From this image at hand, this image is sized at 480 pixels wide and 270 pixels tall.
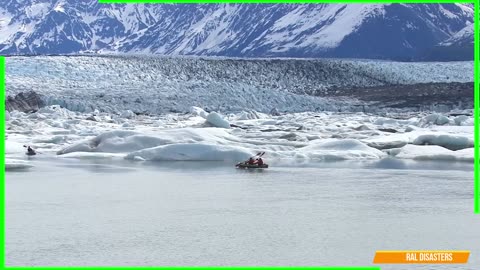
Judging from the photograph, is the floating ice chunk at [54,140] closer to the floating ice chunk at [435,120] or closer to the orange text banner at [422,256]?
the floating ice chunk at [435,120]

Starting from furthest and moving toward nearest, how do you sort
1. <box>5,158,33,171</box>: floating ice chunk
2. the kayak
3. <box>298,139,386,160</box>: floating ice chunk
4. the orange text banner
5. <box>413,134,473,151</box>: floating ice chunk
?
<box>413,134,473,151</box>: floating ice chunk < <box>298,139,386,160</box>: floating ice chunk < the kayak < <box>5,158,33,171</box>: floating ice chunk < the orange text banner

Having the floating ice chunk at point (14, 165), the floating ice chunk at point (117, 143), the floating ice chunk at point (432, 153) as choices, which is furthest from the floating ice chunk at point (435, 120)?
the floating ice chunk at point (14, 165)

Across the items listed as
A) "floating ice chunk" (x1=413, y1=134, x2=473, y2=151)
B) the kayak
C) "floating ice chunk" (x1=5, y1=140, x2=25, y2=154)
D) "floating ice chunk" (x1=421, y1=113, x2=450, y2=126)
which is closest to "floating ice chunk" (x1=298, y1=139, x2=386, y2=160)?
"floating ice chunk" (x1=413, y1=134, x2=473, y2=151)

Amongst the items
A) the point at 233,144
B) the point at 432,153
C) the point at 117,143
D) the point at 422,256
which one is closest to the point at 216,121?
the point at 233,144

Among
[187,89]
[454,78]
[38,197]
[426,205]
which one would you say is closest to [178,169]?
[38,197]

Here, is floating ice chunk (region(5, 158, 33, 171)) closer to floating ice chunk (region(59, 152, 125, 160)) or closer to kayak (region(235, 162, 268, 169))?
floating ice chunk (region(59, 152, 125, 160))

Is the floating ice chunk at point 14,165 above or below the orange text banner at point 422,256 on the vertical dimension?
above

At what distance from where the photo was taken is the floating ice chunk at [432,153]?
29639 mm

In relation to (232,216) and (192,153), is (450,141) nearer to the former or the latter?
(192,153)

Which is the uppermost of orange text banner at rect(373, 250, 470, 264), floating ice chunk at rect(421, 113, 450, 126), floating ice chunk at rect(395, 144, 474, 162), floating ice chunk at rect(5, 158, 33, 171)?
floating ice chunk at rect(421, 113, 450, 126)

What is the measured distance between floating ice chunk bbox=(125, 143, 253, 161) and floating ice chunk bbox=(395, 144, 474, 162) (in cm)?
674

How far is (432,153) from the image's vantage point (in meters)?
30.5

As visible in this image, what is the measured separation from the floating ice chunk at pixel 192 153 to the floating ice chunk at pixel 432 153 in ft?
22.1

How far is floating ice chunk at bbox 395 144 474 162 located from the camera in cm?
2964
